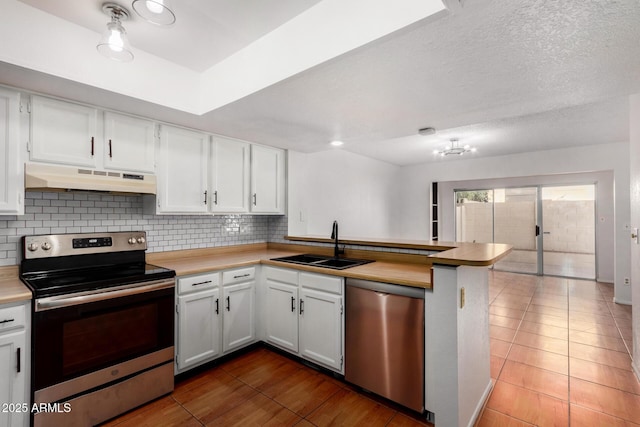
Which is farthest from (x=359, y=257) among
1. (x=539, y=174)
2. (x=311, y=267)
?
(x=539, y=174)

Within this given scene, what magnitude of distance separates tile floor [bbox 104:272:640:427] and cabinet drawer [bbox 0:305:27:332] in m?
0.87

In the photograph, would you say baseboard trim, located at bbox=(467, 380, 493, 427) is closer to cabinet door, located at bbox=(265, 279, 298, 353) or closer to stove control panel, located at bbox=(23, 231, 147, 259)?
cabinet door, located at bbox=(265, 279, 298, 353)

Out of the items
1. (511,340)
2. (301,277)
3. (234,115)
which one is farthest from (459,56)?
(511,340)

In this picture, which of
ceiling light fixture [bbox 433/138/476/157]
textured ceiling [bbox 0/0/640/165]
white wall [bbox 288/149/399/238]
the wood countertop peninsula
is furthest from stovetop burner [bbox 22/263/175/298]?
ceiling light fixture [bbox 433/138/476/157]

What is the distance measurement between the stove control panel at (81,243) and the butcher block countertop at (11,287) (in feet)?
0.61

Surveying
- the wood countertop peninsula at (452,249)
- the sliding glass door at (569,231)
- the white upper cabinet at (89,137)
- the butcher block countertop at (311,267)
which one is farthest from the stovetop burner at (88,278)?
the sliding glass door at (569,231)

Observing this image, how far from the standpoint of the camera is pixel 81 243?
2.29 metres

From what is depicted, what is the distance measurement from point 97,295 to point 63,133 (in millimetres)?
1197

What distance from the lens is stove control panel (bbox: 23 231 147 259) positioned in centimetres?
209

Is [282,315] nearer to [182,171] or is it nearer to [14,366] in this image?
[182,171]

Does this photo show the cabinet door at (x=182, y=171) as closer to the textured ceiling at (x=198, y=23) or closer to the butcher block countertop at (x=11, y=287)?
the textured ceiling at (x=198, y=23)

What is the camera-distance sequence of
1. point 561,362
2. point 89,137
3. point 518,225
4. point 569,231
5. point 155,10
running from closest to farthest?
point 155,10
point 89,137
point 561,362
point 569,231
point 518,225

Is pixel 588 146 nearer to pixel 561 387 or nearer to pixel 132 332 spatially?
pixel 561 387

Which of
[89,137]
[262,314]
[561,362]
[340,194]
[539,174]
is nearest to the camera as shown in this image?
[89,137]
